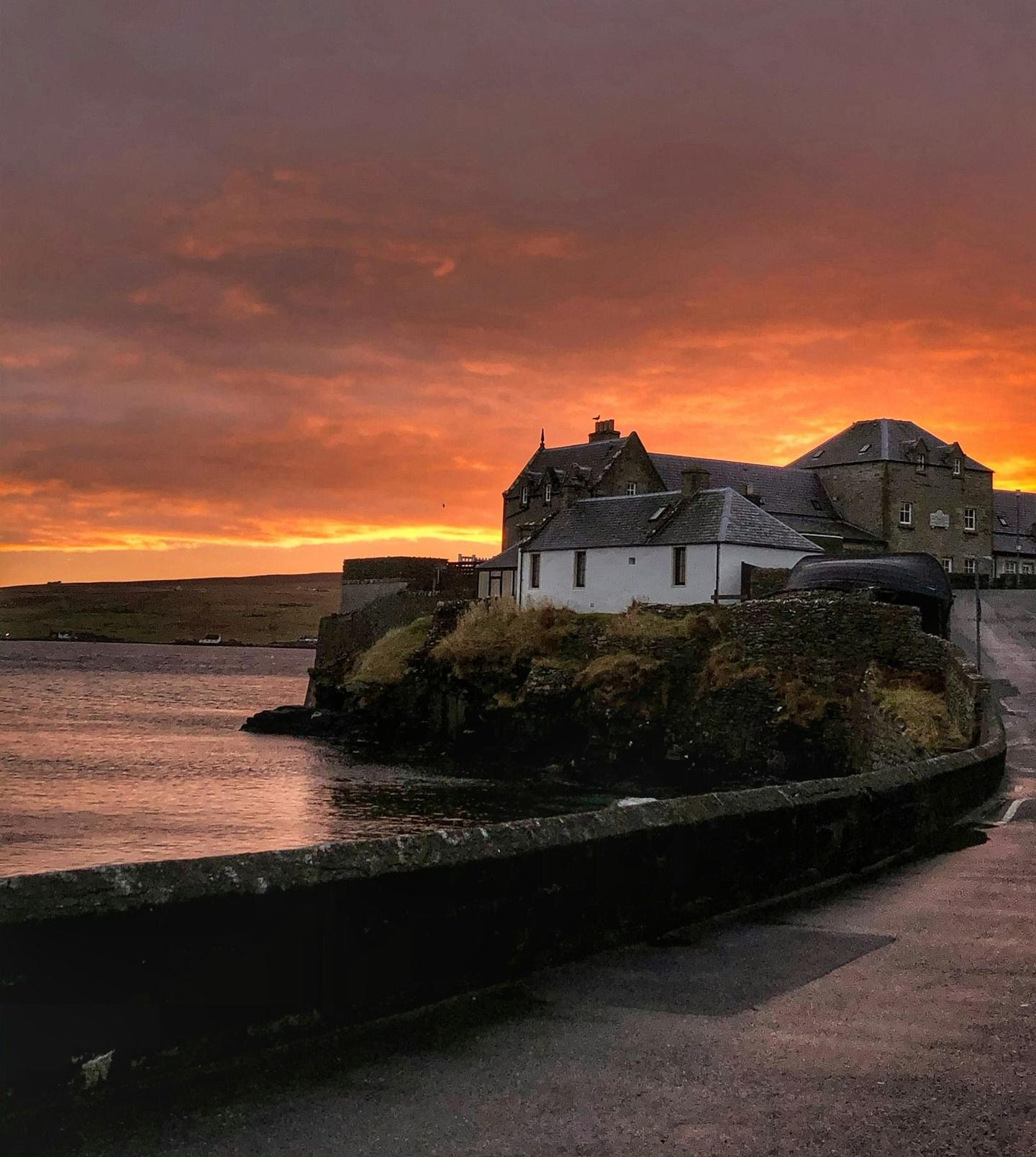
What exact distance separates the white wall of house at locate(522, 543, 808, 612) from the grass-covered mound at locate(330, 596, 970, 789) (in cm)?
802

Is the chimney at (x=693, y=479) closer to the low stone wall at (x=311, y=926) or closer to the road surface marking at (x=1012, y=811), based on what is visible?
the road surface marking at (x=1012, y=811)

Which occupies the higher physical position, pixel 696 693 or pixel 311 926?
pixel 311 926

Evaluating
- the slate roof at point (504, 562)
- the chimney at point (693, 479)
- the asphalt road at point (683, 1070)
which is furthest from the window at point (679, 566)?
the asphalt road at point (683, 1070)

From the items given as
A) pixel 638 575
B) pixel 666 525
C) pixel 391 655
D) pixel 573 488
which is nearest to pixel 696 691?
pixel 638 575

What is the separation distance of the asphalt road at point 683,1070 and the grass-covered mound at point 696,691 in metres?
15.7

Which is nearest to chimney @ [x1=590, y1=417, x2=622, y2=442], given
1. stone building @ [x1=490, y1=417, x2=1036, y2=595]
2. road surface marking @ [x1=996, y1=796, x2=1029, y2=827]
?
stone building @ [x1=490, y1=417, x2=1036, y2=595]

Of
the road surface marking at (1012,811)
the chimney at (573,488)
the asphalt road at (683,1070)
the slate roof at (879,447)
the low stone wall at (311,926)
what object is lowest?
the road surface marking at (1012,811)

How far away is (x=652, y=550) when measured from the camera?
2050 inches

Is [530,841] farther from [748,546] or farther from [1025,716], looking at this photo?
[748,546]

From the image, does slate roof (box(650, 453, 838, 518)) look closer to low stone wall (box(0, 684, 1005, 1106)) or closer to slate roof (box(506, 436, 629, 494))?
slate roof (box(506, 436, 629, 494))

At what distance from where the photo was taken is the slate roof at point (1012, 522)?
88.0 meters

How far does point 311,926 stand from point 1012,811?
40.6ft

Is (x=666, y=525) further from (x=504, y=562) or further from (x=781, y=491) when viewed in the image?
(x=781, y=491)

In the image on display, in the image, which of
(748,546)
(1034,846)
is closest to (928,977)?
(1034,846)
